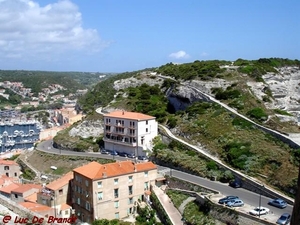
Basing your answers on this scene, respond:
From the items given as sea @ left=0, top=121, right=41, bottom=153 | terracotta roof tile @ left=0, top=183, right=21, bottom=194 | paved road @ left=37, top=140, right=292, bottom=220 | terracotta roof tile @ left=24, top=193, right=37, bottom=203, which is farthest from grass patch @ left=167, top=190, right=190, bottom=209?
sea @ left=0, top=121, right=41, bottom=153

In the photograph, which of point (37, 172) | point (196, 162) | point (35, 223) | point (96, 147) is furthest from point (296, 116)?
point (35, 223)

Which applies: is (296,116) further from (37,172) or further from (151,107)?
(37,172)

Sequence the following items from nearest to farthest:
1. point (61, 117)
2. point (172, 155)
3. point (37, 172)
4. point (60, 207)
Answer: point (60, 207)
point (172, 155)
point (37, 172)
point (61, 117)

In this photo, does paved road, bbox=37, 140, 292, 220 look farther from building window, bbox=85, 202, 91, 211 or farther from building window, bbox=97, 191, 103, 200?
building window, bbox=85, 202, 91, 211

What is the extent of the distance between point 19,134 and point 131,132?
162 ft

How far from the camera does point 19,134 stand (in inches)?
3472

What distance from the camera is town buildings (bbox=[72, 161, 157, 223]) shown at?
31.4m

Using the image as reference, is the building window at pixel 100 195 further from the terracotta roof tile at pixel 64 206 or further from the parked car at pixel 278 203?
the parked car at pixel 278 203

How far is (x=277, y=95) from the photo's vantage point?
193ft

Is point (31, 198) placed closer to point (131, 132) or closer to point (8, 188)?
point (8, 188)

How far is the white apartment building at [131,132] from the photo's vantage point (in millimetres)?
46406

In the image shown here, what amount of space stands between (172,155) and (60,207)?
44.5 ft

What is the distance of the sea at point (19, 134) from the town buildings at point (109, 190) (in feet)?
186

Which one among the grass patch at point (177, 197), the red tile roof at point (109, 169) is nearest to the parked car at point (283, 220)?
the grass patch at point (177, 197)
